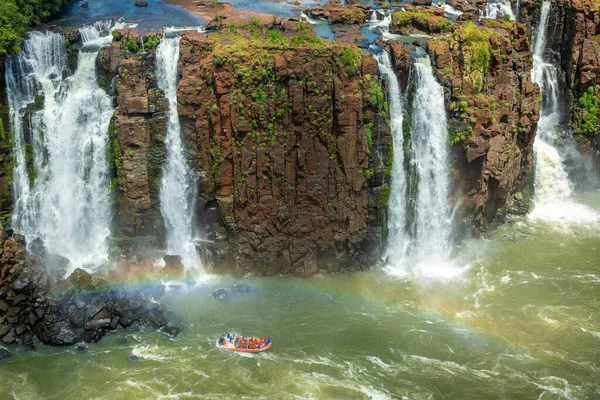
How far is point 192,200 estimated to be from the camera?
35.0 meters

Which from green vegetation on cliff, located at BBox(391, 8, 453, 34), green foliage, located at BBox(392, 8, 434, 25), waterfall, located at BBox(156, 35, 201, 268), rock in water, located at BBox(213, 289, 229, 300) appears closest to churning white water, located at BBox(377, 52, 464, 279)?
green vegetation on cliff, located at BBox(391, 8, 453, 34)

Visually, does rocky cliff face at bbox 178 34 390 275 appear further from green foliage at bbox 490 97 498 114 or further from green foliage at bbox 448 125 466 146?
green foliage at bbox 490 97 498 114

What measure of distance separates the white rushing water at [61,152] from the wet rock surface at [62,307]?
2.89 m

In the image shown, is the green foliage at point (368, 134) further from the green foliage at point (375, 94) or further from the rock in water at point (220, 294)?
the rock in water at point (220, 294)

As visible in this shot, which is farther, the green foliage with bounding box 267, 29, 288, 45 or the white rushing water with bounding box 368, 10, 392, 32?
the white rushing water with bounding box 368, 10, 392, 32

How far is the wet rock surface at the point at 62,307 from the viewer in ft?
97.6

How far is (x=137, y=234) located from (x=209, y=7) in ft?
62.7

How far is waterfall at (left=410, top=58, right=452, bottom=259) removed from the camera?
118 ft

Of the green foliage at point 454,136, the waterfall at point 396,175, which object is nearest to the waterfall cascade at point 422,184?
the waterfall at point 396,175

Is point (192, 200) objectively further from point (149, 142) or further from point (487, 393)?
point (487, 393)

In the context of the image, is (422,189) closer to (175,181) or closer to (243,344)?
(175,181)

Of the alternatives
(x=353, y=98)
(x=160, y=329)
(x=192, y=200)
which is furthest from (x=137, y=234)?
(x=353, y=98)

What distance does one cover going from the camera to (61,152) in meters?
34.8

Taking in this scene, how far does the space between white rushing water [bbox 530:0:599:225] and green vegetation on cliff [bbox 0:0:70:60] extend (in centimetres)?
3388
